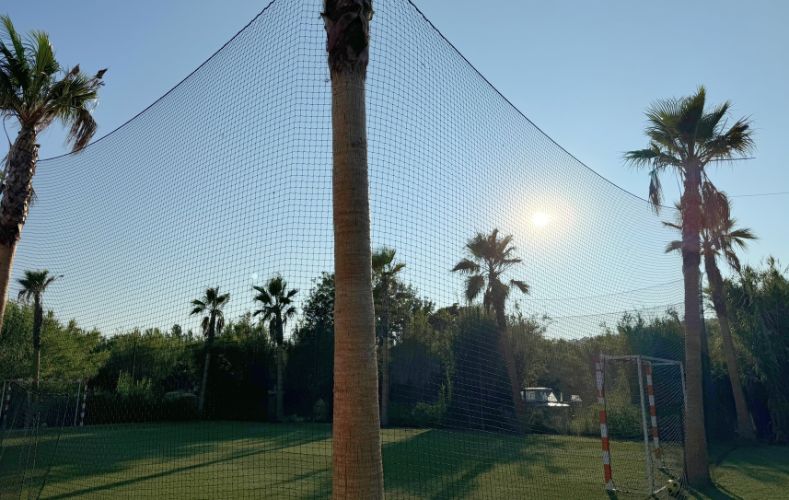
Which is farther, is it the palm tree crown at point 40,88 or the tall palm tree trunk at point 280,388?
the tall palm tree trunk at point 280,388

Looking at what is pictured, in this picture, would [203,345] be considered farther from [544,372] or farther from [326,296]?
[544,372]

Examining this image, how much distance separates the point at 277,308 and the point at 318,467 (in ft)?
56.5

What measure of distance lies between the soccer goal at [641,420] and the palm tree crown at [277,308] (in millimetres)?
14031

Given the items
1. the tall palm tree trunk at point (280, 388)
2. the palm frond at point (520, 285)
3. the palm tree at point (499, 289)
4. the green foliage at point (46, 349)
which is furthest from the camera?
the tall palm tree trunk at point (280, 388)

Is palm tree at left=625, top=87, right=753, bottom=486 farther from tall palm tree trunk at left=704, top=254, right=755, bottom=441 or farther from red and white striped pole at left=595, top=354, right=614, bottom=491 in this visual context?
tall palm tree trunk at left=704, top=254, right=755, bottom=441

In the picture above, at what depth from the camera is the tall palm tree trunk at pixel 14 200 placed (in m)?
7.42

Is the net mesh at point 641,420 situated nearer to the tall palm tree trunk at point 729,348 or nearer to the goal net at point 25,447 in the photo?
the tall palm tree trunk at point 729,348

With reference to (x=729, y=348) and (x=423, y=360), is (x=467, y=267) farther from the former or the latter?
(x=423, y=360)

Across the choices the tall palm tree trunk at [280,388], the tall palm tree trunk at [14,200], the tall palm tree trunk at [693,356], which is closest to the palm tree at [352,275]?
the tall palm tree trunk at [14,200]

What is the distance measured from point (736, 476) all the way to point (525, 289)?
4.88 m

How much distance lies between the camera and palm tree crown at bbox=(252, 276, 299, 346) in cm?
2633

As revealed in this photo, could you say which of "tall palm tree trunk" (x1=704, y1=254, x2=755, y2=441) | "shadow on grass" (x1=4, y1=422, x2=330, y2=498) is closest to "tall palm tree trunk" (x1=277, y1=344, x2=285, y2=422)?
"shadow on grass" (x1=4, y1=422, x2=330, y2=498)

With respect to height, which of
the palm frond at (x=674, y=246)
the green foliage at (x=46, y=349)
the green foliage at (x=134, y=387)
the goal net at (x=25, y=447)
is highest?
the palm frond at (x=674, y=246)

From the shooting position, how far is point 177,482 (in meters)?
9.93
